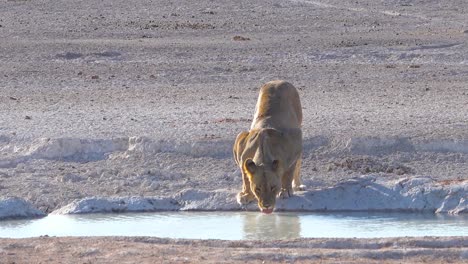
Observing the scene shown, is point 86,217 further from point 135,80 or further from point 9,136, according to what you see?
point 135,80

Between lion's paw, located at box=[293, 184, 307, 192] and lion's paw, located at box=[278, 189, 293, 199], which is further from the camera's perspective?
lion's paw, located at box=[293, 184, 307, 192]

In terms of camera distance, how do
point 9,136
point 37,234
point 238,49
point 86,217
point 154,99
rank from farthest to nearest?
1. point 238,49
2. point 154,99
3. point 9,136
4. point 86,217
5. point 37,234

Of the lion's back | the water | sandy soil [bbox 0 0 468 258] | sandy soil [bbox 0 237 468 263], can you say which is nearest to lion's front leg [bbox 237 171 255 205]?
the water

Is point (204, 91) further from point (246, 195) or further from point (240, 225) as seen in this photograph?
point (240, 225)

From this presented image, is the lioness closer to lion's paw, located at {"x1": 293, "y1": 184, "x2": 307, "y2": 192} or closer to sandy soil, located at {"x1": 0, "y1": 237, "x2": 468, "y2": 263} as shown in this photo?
lion's paw, located at {"x1": 293, "y1": 184, "x2": 307, "y2": 192}

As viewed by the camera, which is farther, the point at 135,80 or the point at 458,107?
the point at 135,80

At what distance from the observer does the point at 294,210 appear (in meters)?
13.6

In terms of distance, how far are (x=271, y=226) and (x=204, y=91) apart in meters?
8.94

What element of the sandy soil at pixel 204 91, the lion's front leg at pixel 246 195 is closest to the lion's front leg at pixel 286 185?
the lion's front leg at pixel 246 195

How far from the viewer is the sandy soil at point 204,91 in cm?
1535

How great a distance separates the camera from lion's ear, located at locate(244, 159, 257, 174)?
509 inches

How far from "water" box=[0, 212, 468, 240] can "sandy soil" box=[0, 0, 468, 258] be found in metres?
0.89

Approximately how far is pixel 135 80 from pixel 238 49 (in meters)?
4.40

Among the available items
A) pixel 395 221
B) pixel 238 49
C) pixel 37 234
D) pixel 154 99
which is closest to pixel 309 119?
pixel 154 99
